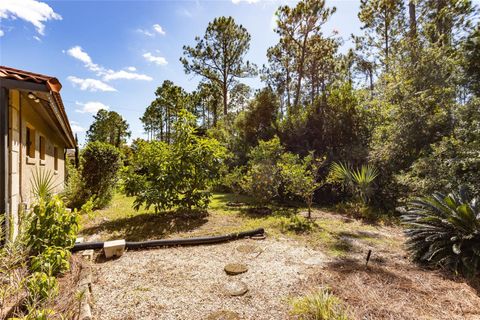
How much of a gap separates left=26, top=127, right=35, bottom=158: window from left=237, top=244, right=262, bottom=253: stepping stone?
5205 millimetres

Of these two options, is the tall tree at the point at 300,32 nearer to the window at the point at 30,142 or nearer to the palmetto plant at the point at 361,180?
the palmetto plant at the point at 361,180

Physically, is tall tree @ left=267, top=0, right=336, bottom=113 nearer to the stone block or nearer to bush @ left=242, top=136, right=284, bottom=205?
bush @ left=242, top=136, right=284, bottom=205

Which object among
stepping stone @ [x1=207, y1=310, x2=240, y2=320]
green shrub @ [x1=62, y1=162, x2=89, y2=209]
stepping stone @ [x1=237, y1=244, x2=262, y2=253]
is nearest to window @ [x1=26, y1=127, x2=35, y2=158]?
green shrub @ [x1=62, y1=162, x2=89, y2=209]

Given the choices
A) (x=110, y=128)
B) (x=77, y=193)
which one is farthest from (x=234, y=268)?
(x=110, y=128)

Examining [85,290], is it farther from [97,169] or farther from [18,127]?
[97,169]

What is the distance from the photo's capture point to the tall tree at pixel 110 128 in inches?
1366

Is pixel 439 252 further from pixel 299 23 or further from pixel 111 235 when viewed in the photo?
pixel 299 23

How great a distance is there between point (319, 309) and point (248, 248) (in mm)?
2346

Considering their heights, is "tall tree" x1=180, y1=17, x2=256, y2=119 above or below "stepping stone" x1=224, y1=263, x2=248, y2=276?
above

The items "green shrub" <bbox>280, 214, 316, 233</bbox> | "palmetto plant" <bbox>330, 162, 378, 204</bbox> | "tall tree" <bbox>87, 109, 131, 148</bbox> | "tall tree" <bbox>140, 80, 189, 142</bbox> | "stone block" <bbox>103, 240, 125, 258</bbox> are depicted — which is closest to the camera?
"stone block" <bbox>103, 240, 125, 258</bbox>

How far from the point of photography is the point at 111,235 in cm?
521

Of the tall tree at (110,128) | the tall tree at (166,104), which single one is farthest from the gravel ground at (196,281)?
the tall tree at (110,128)

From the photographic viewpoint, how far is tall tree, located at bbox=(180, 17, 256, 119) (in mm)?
18484

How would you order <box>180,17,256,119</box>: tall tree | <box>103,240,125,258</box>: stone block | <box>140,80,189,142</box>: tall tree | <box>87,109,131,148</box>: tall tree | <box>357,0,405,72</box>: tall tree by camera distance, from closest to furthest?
<box>103,240,125,258</box>: stone block → <box>357,0,405,72</box>: tall tree → <box>180,17,256,119</box>: tall tree → <box>140,80,189,142</box>: tall tree → <box>87,109,131,148</box>: tall tree
